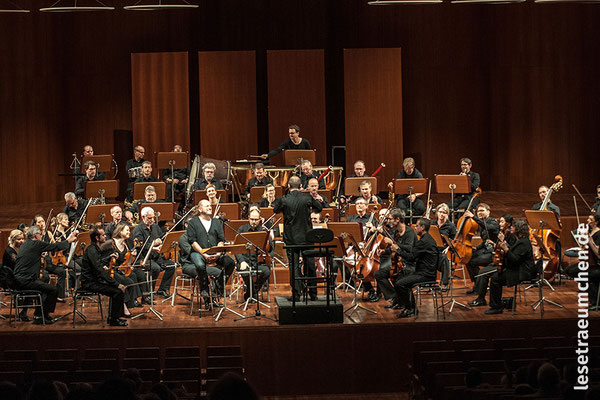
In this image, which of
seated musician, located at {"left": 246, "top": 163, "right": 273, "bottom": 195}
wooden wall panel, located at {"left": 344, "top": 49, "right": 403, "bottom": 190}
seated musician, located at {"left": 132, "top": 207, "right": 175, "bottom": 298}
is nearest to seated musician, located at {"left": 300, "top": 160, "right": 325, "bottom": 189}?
seated musician, located at {"left": 246, "top": 163, "right": 273, "bottom": 195}

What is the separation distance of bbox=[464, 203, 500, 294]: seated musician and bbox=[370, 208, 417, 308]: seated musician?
0.86 m

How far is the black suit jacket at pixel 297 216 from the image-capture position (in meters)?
8.99

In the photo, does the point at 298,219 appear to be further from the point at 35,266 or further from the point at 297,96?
the point at 297,96

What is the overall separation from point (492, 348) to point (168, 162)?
6584mm

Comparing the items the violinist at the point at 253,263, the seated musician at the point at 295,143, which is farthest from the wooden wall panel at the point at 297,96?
the violinist at the point at 253,263

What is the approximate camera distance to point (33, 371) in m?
6.80

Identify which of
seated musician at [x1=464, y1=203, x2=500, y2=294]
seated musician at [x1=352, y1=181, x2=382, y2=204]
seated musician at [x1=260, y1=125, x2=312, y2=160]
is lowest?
seated musician at [x1=464, y1=203, x2=500, y2=294]

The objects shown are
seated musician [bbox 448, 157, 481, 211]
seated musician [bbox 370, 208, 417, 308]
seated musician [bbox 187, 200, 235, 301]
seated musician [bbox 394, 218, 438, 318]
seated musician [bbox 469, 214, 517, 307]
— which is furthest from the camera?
seated musician [bbox 448, 157, 481, 211]

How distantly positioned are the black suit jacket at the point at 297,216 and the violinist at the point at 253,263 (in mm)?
640

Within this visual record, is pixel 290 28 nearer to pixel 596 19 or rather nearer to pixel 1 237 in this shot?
pixel 596 19

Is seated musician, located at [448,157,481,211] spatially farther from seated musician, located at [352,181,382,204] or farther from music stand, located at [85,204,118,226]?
music stand, located at [85,204,118,226]

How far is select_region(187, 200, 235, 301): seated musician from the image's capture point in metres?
9.40

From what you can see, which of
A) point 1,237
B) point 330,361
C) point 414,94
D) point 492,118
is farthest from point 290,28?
point 330,361

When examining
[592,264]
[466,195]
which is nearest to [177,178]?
[466,195]
